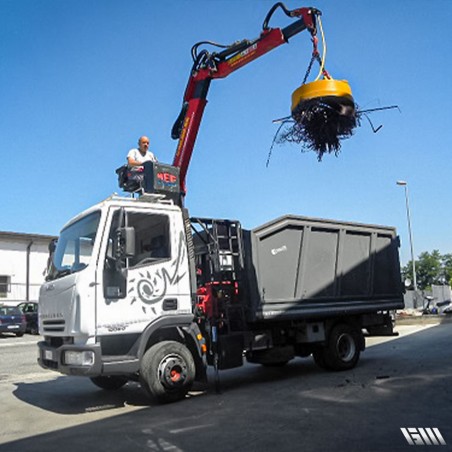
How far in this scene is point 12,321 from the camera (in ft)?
73.4

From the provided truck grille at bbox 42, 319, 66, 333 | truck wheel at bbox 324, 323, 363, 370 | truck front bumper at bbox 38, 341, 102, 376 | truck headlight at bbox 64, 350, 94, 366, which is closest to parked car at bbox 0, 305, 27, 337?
truck grille at bbox 42, 319, 66, 333

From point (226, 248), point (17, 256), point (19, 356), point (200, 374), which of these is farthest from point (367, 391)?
point (17, 256)

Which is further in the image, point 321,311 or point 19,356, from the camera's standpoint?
point 19,356

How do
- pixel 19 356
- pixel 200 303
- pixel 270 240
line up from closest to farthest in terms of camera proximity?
1. pixel 200 303
2. pixel 270 240
3. pixel 19 356

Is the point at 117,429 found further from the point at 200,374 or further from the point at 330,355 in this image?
the point at 330,355

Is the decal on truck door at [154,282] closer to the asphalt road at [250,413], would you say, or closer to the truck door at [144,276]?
the truck door at [144,276]

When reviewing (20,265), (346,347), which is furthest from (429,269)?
(346,347)

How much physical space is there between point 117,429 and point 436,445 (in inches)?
133

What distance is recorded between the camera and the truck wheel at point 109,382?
819 cm

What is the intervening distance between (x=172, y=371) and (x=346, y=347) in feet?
13.2

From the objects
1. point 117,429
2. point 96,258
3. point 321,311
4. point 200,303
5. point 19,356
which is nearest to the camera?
point 117,429

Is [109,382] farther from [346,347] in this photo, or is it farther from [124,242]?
[346,347]

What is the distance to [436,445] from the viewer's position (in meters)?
4.79

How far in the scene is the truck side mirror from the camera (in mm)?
6648
